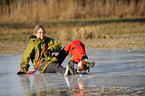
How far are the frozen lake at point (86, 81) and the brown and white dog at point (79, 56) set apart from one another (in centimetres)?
18

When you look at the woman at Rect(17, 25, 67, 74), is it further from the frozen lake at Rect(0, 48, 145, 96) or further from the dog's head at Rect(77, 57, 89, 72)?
the dog's head at Rect(77, 57, 89, 72)

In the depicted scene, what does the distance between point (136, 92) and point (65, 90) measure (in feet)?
3.43

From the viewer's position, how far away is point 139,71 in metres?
7.04

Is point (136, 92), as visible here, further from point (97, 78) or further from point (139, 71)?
point (139, 71)

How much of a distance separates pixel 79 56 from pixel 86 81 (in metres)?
0.86

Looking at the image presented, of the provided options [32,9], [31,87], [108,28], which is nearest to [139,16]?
[108,28]

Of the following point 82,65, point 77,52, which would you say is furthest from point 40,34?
point 82,65

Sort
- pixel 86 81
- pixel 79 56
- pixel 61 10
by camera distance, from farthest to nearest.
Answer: pixel 61 10 → pixel 79 56 → pixel 86 81

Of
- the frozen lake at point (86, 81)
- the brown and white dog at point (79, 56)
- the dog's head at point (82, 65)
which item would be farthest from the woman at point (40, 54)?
the dog's head at point (82, 65)

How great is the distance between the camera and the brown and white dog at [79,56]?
6.80 metres

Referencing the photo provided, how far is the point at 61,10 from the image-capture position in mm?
24297

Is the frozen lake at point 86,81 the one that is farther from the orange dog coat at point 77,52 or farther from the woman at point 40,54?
the orange dog coat at point 77,52

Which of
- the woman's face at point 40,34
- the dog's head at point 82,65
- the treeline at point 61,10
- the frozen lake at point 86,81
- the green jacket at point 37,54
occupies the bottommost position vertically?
the frozen lake at point 86,81

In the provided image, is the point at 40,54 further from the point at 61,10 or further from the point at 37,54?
the point at 61,10
